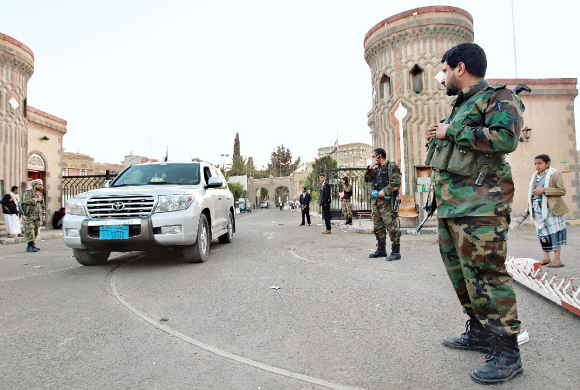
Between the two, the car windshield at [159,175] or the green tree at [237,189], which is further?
the green tree at [237,189]

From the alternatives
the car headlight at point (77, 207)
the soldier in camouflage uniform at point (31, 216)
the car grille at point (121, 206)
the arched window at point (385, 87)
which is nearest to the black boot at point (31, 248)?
the soldier in camouflage uniform at point (31, 216)

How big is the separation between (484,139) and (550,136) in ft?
53.4

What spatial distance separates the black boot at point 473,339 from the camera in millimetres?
2568

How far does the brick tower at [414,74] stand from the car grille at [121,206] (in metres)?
9.96

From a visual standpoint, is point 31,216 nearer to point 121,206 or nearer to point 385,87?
point 121,206

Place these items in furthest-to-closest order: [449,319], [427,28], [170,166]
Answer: [427,28], [170,166], [449,319]

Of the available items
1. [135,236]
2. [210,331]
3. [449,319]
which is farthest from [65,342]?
[449,319]

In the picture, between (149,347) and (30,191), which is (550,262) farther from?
(30,191)

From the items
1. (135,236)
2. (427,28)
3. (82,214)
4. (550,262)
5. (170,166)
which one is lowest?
(550,262)

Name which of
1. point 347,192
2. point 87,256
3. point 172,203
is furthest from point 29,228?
point 347,192

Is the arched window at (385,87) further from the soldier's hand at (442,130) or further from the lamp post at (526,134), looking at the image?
the soldier's hand at (442,130)

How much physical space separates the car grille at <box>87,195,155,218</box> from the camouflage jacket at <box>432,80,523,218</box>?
14.4 feet

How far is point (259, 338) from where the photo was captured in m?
2.88

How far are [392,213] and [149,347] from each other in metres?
4.71
